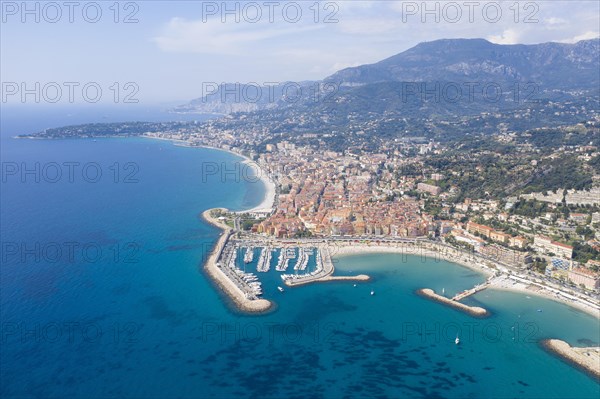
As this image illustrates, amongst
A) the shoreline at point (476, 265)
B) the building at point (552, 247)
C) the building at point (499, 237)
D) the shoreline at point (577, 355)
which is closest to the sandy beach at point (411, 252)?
the shoreline at point (476, 265)

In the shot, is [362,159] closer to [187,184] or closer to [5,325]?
[187,184]

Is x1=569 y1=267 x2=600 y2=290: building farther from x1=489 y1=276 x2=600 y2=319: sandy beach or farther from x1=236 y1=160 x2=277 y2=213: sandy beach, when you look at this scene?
x1=236 y1=160 x2=277 y2=213: sandy beach

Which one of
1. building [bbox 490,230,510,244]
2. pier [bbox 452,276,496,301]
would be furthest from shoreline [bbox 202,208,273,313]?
building [bbox 490,230,510,244]

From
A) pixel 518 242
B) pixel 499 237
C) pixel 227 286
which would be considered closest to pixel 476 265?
pixel 518 242

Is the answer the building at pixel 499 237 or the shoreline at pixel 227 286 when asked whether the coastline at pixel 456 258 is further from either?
the shoreline at pixel 227 286

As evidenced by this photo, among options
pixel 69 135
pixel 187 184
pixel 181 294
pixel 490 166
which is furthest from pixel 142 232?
pixel 69 135

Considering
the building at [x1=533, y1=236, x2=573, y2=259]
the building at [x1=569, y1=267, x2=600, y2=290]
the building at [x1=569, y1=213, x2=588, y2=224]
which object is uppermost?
the building at [x1=569, y1=213, x2=588, y2=224]
